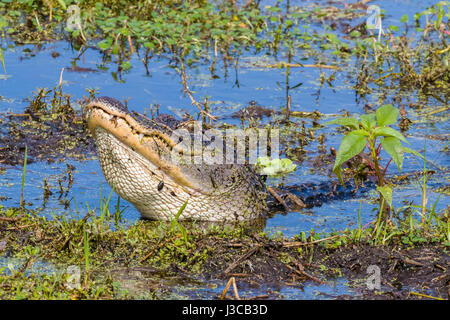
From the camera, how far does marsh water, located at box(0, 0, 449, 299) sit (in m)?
5.42

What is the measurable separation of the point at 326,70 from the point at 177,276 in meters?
4.94

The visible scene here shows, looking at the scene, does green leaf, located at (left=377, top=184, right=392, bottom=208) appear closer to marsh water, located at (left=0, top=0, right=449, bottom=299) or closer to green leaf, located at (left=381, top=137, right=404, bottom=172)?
green leaf, located at (left=381, top=137, right=404, bottom=172)

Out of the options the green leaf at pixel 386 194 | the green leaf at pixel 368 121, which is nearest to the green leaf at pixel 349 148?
the green leaf at pixel 368 121

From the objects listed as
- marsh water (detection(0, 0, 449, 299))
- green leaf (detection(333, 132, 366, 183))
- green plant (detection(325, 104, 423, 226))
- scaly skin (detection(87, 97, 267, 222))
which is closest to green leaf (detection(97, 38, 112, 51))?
marsh water (detection(0, 0, 449, 299))

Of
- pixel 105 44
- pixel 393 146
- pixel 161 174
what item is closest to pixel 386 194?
pixel 393 146

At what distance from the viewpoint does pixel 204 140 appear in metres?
4.96

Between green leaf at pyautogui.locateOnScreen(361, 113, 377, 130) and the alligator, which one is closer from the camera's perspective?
green leaf at pyautogui.locateOnScreen(361, 113, 377, 130)

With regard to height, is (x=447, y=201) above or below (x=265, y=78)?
below

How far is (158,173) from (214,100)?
283cm

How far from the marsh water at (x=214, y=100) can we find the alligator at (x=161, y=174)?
324 millimetres

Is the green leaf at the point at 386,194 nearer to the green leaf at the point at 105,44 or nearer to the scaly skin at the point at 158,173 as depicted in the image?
the scaly skin at the point at 158,173

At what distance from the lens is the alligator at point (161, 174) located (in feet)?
15.0
